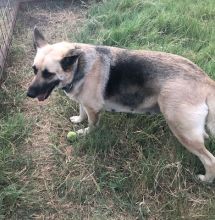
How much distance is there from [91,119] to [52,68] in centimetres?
76

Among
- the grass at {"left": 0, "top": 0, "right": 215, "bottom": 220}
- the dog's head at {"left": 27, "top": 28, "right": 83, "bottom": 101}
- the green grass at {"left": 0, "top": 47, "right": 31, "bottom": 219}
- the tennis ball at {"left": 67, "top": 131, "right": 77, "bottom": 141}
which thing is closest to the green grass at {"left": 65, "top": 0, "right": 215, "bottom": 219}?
the grass at {"left": 0, "top": 0, "right": 215, "bottom": 220}

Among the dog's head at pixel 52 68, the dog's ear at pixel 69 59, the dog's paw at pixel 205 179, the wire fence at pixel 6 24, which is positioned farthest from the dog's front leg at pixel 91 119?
the wire fence at pixel 6 24

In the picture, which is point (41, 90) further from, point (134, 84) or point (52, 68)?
point (134, 84)

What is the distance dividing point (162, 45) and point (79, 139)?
6.01 feet

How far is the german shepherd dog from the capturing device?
3.32 meters

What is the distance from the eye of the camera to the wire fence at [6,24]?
488cm

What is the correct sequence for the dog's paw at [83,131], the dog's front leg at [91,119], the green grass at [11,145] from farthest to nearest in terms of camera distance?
the dog's paw at [83,131], the dog's front leg at [91,119], the green grass at [11,145]

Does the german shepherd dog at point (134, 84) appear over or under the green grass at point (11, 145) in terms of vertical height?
over

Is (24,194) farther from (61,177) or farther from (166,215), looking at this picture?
(166,215)

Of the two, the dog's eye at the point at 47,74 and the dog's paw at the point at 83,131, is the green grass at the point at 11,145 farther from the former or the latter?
the dog's eye at the point at 47,74

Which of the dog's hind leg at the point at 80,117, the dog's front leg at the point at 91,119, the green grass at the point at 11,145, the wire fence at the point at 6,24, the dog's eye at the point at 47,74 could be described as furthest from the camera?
the wire fence at the point at 6,24

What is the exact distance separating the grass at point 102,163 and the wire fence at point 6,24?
6.7 inches

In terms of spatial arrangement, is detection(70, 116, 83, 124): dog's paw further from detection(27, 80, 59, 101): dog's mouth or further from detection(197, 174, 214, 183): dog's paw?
detection(197, 174, 214, 183): dog's paw

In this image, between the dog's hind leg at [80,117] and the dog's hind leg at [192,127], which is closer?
the dog's hind leg at [192,127]
